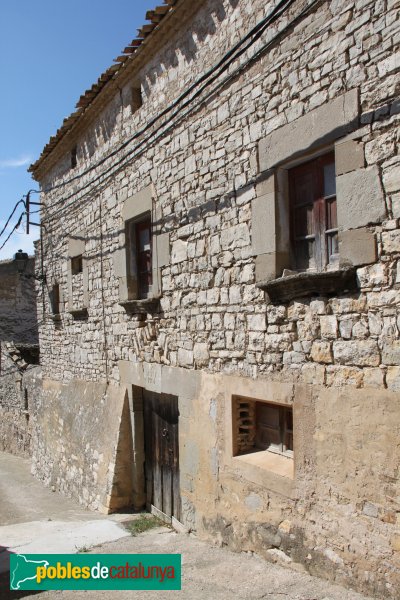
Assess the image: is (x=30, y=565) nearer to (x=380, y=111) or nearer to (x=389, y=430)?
(x=389, y=430)

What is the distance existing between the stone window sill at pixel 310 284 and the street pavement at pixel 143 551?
2.10 m

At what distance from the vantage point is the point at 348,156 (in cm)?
362

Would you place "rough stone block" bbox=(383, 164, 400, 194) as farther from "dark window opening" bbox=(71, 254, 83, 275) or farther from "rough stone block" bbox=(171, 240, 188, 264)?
"dark window opening" bbox=(71, 254, 83, 275)

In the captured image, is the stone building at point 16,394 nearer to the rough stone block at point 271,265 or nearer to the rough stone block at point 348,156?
the rough stone block at point 271,265

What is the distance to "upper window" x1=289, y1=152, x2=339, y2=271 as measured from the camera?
3.99 meters

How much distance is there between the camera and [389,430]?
131 inches

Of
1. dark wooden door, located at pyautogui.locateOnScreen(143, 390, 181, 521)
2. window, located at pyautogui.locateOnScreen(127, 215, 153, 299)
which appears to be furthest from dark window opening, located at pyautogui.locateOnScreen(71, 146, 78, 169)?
dark wooden door, located at pyautogui.locateOnScreen(143, 390, 181, 521)

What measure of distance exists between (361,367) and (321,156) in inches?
65.7

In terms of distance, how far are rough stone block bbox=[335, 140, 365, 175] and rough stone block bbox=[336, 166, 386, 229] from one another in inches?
1.6

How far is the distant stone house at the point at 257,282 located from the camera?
3467 mm

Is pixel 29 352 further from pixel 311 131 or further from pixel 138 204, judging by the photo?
pixel 311 131

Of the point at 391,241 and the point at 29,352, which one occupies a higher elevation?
the point at 391,241

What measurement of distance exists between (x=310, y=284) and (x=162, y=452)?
11.7ft

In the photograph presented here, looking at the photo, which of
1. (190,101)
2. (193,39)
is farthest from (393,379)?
(193,39)
